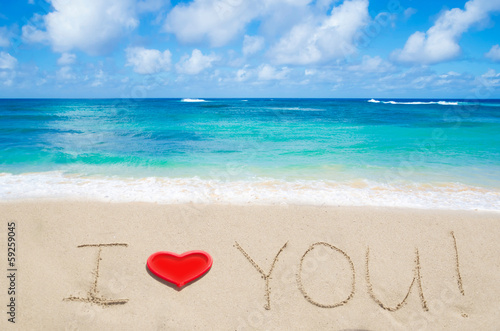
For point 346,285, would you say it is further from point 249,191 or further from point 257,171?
point 257,171

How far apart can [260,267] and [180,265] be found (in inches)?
52.4

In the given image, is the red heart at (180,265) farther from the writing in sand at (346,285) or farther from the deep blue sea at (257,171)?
the deep blue sea at (257,171)

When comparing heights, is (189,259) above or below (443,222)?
below

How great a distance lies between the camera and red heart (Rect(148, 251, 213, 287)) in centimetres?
461

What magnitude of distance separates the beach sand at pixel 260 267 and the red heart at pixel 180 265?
0.12 m

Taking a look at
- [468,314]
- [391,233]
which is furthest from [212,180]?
[468,314]

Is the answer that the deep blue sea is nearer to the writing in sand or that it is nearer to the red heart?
the writing in sand

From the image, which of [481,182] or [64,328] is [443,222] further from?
[64,328]

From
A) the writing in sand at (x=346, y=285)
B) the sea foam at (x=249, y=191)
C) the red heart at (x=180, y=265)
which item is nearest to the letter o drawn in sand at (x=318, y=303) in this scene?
the writing in sand at (x=346, y=285)

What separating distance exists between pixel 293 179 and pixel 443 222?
160 inches

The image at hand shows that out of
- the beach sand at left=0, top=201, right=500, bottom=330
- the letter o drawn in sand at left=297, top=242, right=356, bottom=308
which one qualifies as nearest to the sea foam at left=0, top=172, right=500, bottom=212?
the beach sand at left=0, top=201, right=500, bottom=330

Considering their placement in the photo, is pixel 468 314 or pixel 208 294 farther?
pixel 208 294

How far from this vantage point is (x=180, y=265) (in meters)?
4.82

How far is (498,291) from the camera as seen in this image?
4457mm
